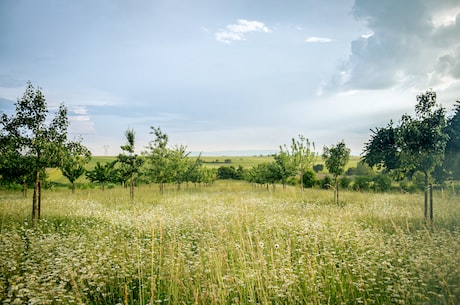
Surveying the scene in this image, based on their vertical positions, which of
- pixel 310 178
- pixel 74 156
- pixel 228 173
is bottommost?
pixel 228 173

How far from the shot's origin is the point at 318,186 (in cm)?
3894

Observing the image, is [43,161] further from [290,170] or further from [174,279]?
[290,170]

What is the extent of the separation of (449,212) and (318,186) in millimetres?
27179

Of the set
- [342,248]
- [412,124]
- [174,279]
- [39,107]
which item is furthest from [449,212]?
[39,107]

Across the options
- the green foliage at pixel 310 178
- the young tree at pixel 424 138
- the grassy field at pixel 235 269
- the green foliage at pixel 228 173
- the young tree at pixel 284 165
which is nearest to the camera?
the grassy field at pixel 235 269

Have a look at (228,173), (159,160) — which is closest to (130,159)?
(159,160)

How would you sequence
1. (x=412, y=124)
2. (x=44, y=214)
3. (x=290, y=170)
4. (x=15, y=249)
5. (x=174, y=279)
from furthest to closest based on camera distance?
(x=290, y=170) → (x=44, y=214) → (x=412, y=124) → (x=15, y=249) → (x=174, y=279)

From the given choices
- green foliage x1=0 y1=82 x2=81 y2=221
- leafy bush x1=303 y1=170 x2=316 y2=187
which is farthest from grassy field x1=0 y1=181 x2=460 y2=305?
leafy bush x1=303 y1=170 x2=316 y2=187

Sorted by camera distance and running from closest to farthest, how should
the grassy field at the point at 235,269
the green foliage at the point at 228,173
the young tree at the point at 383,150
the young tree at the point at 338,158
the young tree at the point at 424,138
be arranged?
the grassy field at the point at 235,269, the young tree at the point at 424,138, the young tree at the point at 383,150, the young tree at the point at 338,158, the green foliage at the point at 228,173

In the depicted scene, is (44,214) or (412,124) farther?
(44,214)

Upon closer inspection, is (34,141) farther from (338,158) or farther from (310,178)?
(310,178)

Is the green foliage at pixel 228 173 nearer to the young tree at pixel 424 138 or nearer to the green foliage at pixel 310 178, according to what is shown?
the green foliage at pixel 310 178

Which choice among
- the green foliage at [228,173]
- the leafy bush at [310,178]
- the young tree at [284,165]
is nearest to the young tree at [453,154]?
the young tree at [284,165]

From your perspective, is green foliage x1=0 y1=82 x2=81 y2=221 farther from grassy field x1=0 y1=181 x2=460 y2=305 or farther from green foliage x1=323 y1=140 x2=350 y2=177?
green foliage x1=323 y1=140 x2=350 y2=177
